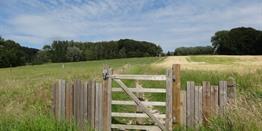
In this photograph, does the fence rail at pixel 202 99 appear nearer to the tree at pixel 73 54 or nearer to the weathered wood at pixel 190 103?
the weathered wood at pixel 190 103

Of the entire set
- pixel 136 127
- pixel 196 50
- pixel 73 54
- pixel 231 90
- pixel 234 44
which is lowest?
pixel 136 127

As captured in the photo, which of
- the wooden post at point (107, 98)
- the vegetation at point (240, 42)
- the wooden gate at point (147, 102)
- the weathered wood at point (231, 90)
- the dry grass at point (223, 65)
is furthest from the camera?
the vegetation at point (240, 42)

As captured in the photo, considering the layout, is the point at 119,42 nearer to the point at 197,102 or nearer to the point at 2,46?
the point at 2,46

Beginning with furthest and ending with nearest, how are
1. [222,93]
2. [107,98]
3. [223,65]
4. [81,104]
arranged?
[223,65] < [81,104] < [107,98] < [222,93]

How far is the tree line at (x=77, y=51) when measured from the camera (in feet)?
368

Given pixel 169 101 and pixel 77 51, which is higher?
pixel 77 51

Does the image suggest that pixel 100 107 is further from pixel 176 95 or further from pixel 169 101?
pixel 176 95

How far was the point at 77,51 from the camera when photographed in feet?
408

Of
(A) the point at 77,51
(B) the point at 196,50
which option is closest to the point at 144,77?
(B) the point at 196,50

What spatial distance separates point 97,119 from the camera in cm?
1155

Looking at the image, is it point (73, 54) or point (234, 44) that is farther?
point (73, 54)

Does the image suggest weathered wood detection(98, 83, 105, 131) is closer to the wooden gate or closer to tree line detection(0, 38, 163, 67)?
the wooden gate

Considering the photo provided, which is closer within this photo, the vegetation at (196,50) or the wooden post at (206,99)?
the wooden post at (206,99)

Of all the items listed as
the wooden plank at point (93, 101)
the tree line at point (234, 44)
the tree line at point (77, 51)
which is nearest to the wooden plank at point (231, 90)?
the wooden plank at point (93, 101)
